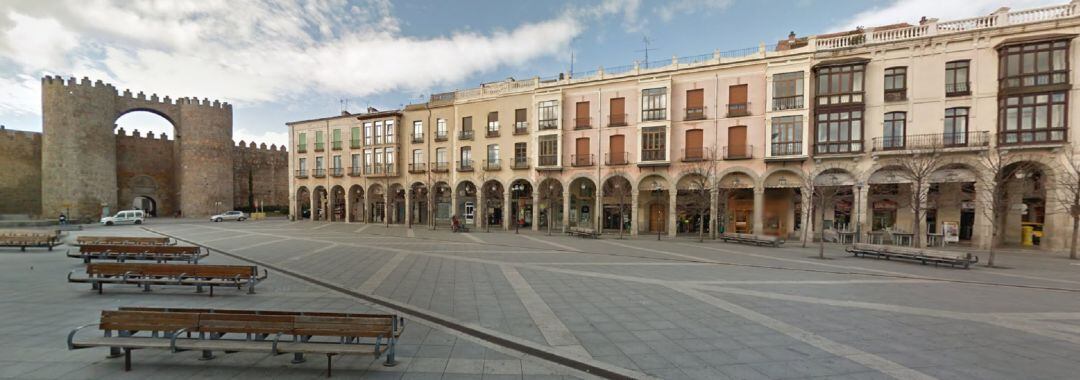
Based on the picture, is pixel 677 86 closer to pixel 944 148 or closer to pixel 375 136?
pixel 944 148

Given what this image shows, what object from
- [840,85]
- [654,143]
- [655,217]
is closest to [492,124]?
[654,143]

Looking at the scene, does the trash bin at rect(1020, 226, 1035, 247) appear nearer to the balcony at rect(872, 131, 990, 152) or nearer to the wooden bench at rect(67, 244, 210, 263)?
the balcony at rect(872, 131, 990, 152)

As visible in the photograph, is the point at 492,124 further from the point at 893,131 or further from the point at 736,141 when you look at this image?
the point at 893,131

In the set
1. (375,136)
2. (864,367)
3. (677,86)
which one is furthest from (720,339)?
(375,136)

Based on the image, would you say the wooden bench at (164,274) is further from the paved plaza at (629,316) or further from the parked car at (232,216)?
the parked car at (232,216)

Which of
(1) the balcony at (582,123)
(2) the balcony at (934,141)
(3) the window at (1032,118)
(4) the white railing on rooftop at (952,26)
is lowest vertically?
(2) the balcony at (934,141)

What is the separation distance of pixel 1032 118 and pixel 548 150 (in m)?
27.0

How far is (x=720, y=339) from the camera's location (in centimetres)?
603

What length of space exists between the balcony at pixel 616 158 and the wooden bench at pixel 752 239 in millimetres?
8457

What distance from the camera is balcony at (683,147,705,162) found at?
82.3 ft

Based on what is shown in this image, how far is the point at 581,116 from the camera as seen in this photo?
93.7 feet

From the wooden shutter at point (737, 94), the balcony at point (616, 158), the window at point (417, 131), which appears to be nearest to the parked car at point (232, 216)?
the window at point (417, 131)

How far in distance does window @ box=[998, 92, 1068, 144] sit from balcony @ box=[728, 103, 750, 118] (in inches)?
472

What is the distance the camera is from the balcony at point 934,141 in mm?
20072
